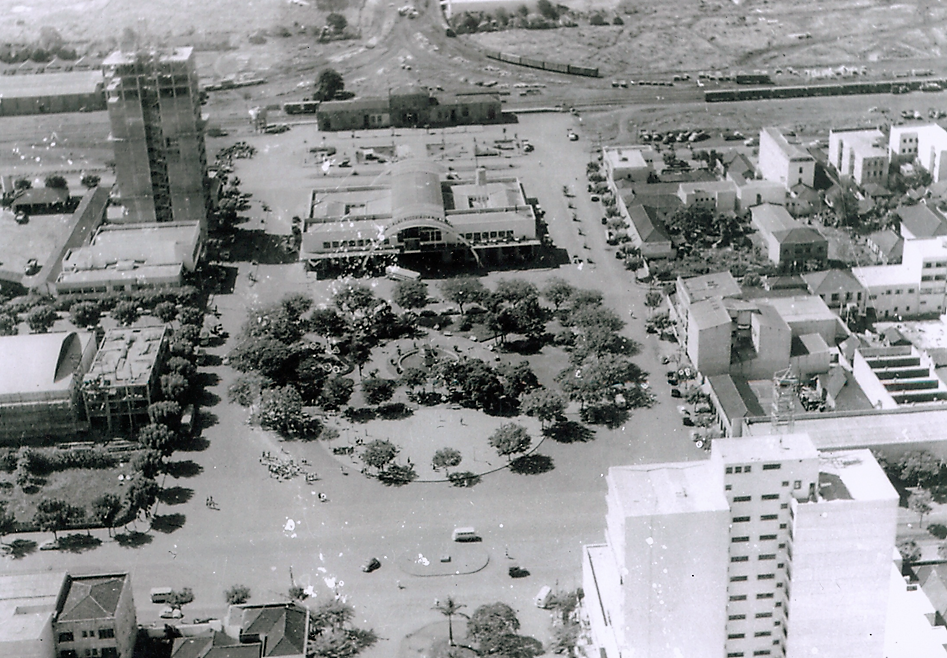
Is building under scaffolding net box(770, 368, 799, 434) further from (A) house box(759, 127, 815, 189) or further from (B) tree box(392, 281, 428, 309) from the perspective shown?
(A) house box(759, 127, 815, 189)


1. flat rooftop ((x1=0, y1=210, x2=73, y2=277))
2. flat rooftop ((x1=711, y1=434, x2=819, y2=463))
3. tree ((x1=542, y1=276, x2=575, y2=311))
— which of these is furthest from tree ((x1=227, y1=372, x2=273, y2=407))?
flat rooftop ((x1=711, y1=434, x2=819, y2=463))

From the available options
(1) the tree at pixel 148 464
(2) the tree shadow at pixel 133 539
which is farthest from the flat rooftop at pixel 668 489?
(1) the tree at pixel 148 464

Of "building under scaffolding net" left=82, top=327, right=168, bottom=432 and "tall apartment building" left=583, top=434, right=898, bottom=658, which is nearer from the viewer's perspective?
"tall apartment building" left=583, top=434, right=898, bottom=658

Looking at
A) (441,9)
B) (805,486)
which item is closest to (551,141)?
(441,9)

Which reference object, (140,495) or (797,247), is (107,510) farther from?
(797,247)

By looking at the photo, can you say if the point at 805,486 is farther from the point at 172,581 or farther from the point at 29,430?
the point at 29,430

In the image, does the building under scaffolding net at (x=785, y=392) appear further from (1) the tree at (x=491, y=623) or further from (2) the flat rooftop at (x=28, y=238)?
(2) the flat rooftop at (x=28, y=238)
